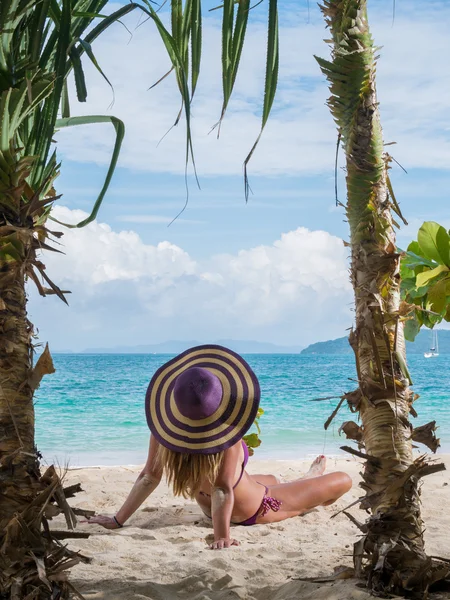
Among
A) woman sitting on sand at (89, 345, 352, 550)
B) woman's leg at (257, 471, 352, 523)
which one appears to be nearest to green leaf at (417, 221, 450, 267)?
woman sitting on sand at (89, 345, 352, 550)

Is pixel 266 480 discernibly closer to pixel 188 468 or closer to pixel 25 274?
pixel 188 468

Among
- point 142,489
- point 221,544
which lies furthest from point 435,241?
point 142,489

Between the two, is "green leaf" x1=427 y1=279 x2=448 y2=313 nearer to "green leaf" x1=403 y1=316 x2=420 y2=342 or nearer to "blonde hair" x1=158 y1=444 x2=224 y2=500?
"green leaf" x1=403 y1=316 x2=420 y2=342

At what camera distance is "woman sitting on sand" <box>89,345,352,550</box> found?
10.2ft

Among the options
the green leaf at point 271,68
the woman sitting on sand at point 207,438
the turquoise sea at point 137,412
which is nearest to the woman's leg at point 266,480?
the woman sitting on sand at point 207,438

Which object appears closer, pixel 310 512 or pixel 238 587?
pixel 238 587

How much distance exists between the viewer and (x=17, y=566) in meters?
1.97

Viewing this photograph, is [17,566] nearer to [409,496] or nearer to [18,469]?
[18,469]

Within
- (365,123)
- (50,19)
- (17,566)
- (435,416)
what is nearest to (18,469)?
(17,566)

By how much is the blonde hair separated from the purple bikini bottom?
1.52 feet

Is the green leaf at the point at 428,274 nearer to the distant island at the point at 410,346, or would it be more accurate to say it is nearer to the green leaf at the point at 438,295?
the green leaf at the point at 438,295

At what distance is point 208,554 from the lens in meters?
2.84

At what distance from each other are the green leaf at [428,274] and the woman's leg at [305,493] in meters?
1.43

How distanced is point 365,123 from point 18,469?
1.63 metres
